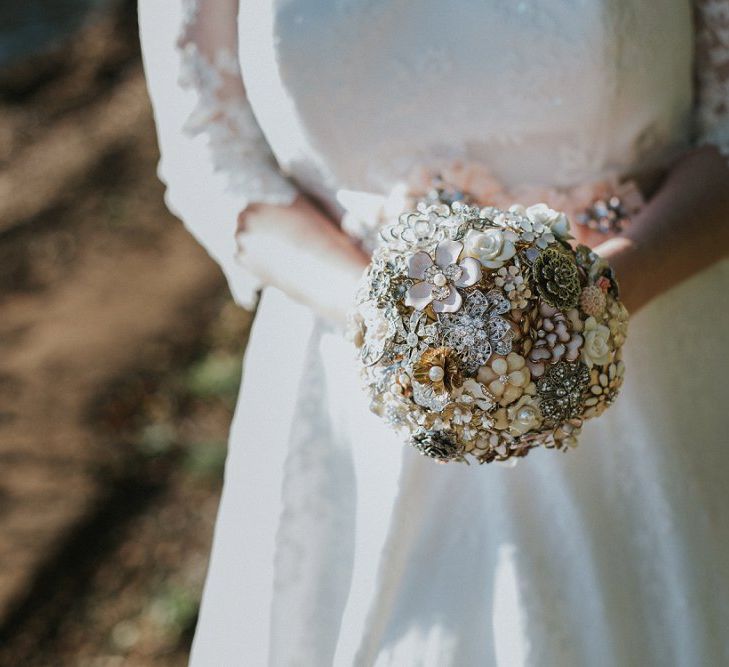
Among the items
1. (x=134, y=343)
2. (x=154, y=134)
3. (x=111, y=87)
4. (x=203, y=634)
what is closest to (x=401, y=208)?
(x=203, y=634)

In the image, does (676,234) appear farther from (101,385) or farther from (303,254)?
(101,385)

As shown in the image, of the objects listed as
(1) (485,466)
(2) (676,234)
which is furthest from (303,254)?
A: (2) (676,234)

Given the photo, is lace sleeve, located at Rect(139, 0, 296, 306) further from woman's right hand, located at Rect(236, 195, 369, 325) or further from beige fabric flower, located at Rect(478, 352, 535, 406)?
beige fabric flower, located at Rect(478, 352, 535, 406)

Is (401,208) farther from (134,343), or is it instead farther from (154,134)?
(154,134)

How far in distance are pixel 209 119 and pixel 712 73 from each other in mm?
769

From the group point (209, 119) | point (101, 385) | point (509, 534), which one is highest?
point (209, 119)

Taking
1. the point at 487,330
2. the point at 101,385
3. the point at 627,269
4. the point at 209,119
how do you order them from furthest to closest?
the point at 101,385 → the point at 209,119 → the point at 627,269 → the point at 487,330

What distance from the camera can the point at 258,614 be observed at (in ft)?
4.64

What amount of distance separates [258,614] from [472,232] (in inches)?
27.9

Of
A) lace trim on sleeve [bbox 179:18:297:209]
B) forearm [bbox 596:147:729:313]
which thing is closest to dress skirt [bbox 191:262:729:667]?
forearm [bbox 596:147:729:313]

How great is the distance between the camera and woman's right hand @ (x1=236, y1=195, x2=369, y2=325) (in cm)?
133

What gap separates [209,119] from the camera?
4.91ft

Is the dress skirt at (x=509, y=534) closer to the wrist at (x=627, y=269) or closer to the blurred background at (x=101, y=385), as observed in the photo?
the wrist at (x=627, y=269)

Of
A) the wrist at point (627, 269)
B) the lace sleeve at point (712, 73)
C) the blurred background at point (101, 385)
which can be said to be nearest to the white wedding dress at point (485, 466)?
the lace sleeve at point (712, 73)
